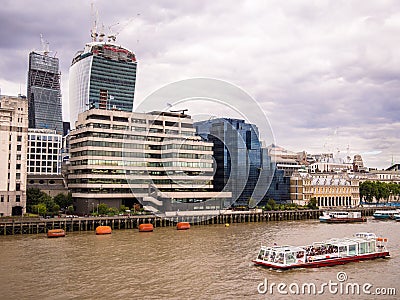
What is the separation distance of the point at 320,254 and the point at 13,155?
60.4 meters

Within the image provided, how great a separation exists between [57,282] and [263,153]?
9906cm

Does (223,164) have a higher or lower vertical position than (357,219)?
higher

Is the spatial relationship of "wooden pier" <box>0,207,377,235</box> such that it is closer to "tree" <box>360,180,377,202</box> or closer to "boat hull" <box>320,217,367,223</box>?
"boat hull" <box>320,217,367,223</box>

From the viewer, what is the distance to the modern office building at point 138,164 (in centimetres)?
9444

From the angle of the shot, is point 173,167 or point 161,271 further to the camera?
point 173,167

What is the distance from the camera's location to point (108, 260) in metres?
45.5

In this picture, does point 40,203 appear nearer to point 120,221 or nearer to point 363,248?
point 120,221

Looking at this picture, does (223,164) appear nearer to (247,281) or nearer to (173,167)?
(173,167)

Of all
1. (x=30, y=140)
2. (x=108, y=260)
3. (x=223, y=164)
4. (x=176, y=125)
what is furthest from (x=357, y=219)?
(x=30, y=140)

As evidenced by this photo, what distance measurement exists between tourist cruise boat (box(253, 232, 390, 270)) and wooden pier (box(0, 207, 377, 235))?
40310mm

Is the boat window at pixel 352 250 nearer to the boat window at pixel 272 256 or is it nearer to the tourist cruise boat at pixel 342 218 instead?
the boat window at pixel 272 256

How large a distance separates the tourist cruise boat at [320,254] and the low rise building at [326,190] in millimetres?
87894

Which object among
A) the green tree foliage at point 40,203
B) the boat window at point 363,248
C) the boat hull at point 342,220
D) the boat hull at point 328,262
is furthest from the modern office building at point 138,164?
the boat hull at point 328,262

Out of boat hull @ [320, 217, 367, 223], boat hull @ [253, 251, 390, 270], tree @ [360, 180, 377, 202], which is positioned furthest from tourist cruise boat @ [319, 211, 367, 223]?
tree @ [360, 180, 377, 202]
